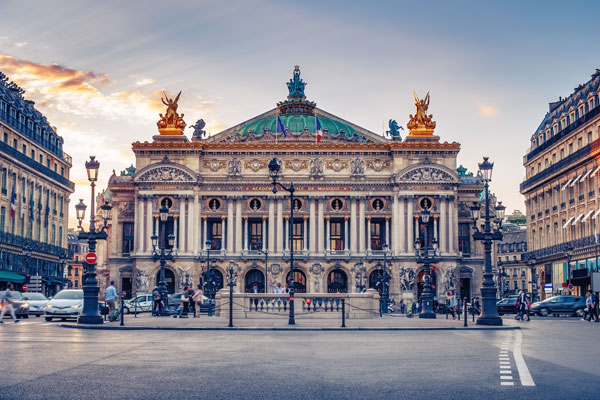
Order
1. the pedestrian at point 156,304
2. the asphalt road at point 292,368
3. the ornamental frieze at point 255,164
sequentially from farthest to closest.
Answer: the ornamental frieze at point 255,164 < the pedestrian at point 156,304 < the asphalt road at point 292,368

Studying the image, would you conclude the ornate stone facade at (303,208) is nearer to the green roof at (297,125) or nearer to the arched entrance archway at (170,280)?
the arched entrance archway at (170,280)

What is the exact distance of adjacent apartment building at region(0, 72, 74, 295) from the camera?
66312 millimetres

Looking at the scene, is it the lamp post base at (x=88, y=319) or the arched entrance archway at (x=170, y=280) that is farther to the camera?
the arched entrance archway at (x=170, y=280)

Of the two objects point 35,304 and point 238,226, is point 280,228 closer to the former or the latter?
point 238,226

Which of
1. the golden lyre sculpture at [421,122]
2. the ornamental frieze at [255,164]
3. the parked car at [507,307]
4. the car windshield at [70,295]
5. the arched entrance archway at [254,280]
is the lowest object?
the parked car at [507,307]

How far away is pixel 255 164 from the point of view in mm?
84812

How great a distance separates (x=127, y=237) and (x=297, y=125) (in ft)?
92.0

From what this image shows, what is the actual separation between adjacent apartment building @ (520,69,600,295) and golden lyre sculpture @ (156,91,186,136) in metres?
36.1

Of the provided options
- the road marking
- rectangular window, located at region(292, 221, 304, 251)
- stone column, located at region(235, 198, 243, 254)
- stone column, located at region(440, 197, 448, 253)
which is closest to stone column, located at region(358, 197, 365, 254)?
rectangular window, located at region(292, 221, 304, 251)

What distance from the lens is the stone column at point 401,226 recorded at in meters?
83.2

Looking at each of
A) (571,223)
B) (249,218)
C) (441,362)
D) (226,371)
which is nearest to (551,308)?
(571,223)

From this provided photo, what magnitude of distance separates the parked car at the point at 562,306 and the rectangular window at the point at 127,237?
46188 mm

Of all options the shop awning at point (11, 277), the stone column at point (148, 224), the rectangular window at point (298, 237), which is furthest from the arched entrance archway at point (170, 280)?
the shop awning at point (11, 277)

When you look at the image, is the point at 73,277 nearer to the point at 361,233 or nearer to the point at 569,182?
the point at 361,233
